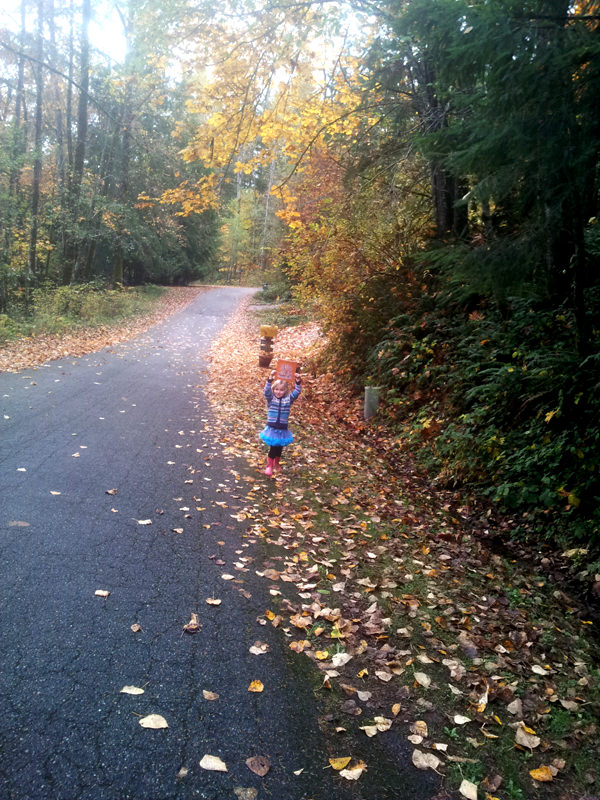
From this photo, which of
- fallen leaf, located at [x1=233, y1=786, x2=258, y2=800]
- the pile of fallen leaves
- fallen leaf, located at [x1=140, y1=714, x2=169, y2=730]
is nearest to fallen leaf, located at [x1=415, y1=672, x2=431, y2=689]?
fallen leaf, located at [x1=233, y1=786, x2=258, y2=800]

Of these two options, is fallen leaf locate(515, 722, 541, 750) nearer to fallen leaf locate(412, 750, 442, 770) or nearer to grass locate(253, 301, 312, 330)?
fallen leaf locate(412, 750, 442, 770)

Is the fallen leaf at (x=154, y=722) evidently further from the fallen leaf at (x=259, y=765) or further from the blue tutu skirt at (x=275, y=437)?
the blue tutu skirt at (x=275, y=437)

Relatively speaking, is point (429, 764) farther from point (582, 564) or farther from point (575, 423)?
point (575, 423)

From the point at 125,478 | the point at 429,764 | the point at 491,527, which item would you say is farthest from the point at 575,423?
the point at 125,478

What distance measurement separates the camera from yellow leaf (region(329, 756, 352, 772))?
2541mm

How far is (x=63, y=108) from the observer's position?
24.8 meters

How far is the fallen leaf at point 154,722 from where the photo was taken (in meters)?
2.56

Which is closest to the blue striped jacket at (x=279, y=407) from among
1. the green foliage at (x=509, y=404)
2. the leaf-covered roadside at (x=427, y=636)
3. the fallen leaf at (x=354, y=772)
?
the leaf-covered roadside at (x=427, y=636)

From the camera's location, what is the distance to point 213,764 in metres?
2.41

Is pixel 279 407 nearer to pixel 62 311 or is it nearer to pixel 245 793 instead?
pixel 245 793

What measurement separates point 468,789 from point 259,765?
105cm

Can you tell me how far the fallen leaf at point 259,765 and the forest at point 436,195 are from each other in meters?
3.69

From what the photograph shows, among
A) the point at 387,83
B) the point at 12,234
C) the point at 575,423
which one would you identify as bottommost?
the point at 575,423

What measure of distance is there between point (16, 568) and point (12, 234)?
777 inches
